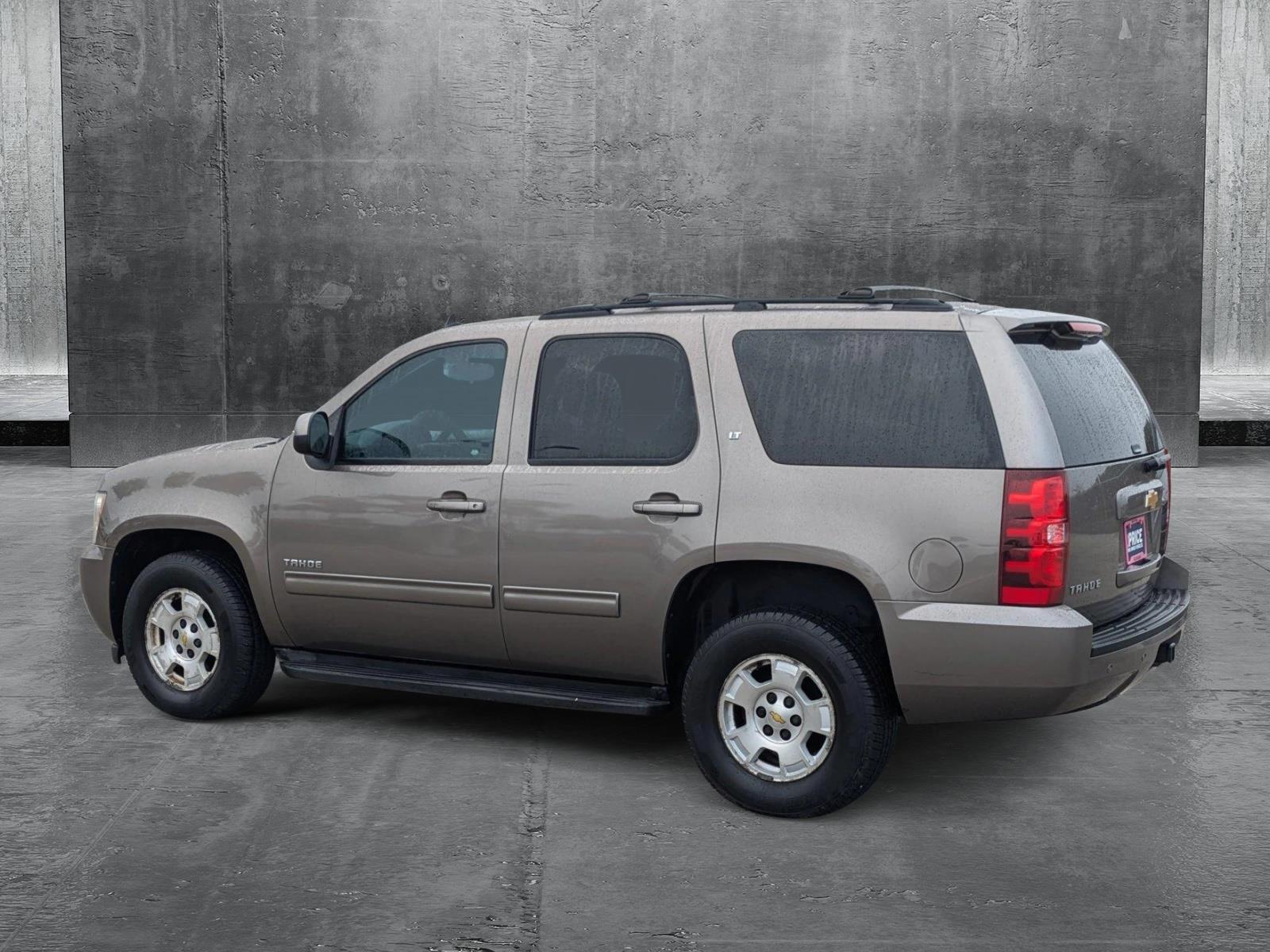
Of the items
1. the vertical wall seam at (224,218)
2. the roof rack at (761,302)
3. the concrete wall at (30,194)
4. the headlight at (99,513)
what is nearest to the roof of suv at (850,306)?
the roof rack at (761,302)

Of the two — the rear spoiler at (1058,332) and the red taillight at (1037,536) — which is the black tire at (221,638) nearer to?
the red taillight at (1037,536)

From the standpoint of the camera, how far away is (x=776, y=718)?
18.2ft

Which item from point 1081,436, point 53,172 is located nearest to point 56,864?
point 1081,436

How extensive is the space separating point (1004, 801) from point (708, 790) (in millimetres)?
1073

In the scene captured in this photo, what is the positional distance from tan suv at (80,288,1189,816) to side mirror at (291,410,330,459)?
1cm

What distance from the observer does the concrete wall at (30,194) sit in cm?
2967

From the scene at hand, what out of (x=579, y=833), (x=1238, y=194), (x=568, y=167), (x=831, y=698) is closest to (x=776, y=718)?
(x=831, y=698)

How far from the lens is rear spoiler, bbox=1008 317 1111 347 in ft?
17.9

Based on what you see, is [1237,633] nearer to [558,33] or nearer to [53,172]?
[558,33]

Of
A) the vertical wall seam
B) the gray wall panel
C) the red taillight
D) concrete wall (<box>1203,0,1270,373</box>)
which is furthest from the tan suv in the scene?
concrete wall (<box>1203,0,1270,373</box>)

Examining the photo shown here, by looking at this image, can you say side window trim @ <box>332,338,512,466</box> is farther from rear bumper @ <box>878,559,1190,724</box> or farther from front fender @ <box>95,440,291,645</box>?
rear bumper @ <box>878,559,1190,724</box>

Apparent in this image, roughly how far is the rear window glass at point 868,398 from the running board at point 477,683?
1081mm

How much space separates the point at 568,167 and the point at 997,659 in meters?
13.0

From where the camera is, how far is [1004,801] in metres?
5.75
